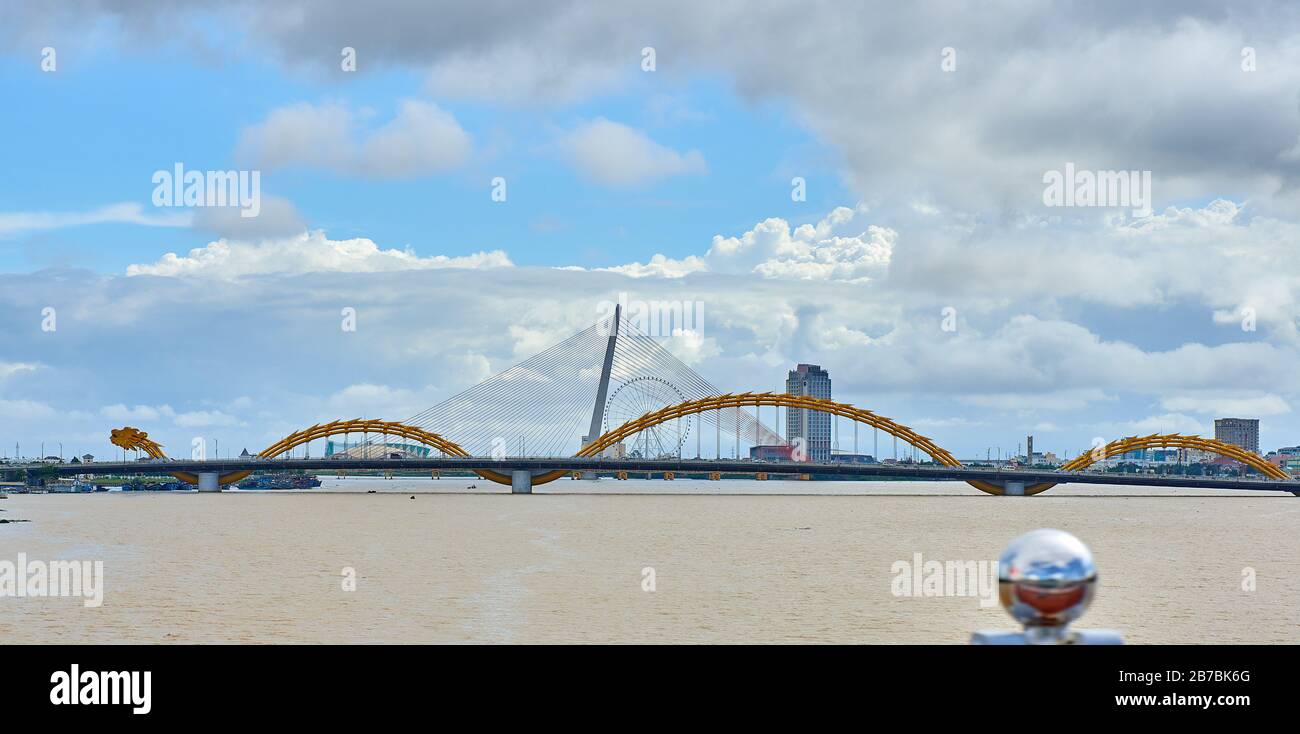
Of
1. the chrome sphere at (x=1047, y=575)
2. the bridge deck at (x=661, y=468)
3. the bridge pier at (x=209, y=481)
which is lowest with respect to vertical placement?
the bridge pier at (x=209, y=481)

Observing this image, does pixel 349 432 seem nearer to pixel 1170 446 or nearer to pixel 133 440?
pixel 133 440

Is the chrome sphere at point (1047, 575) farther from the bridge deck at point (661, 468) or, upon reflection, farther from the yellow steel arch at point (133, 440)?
the yellow steel arch at point (133, 440)

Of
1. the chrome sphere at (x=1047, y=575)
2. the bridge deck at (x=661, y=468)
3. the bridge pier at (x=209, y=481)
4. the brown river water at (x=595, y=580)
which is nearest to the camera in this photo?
the chrome sphere at (x=1047, y=575)

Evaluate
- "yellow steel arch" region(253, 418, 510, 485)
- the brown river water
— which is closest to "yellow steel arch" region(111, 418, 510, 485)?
"yellow steel arch" region(253, 418, 510, 485)

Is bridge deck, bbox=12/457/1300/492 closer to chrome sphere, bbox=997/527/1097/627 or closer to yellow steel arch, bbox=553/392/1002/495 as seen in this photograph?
yellow steel arch, bbox=553/392/1002/495

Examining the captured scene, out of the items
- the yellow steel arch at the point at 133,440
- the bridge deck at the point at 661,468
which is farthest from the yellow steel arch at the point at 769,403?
the yellow steel arch at the point at 133,440

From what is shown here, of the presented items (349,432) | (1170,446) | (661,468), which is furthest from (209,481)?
(1170,446)
